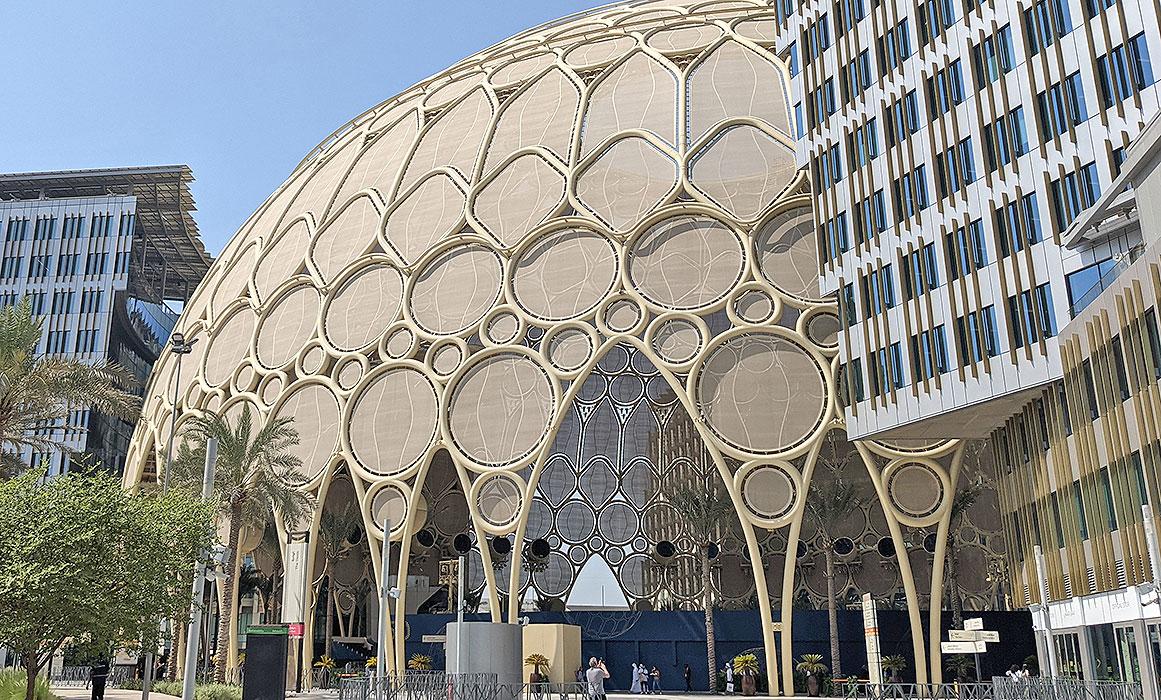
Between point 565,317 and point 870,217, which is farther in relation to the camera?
point 565,317

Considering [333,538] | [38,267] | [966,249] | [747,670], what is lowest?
[747,670]

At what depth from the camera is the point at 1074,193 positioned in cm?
2569

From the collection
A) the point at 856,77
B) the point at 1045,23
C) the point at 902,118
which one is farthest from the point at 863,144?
the point at 1045,23

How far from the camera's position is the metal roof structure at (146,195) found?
96.7m

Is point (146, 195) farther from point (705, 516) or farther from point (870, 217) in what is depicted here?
point (870, 217)

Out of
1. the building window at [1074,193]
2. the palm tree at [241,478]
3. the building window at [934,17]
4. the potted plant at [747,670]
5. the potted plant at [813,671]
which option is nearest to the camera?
the building window at [1074,193]

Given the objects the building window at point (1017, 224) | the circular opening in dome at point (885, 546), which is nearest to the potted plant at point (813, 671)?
the circular opening in dome at point (885, 546)

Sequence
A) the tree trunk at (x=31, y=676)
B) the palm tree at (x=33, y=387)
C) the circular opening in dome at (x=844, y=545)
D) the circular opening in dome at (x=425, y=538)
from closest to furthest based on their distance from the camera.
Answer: the tree trunk at (x=31, y=676)
the palm tree at (x=33, y=387)
the circular opening in dome at (x=844, y=545)
the circular opening in dome at (x=425, y=538)

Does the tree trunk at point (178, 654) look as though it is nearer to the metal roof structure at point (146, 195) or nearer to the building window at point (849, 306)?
the building window at point (849, 306)

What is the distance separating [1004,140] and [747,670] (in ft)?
65.6

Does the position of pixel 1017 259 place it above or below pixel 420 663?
above

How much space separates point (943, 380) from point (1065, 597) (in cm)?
648

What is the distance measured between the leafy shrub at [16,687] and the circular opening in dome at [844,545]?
1353 inches

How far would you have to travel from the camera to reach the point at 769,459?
36.9 m
